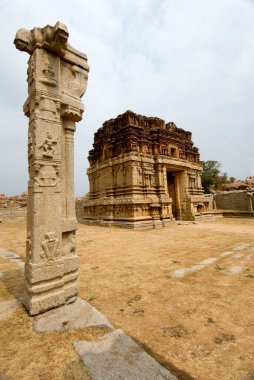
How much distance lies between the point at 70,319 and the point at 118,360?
3.18 ft

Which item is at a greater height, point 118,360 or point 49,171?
point 49,171

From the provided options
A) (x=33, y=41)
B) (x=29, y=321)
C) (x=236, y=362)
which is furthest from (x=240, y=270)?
(x=33, y=41)

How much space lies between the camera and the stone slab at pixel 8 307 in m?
2.68

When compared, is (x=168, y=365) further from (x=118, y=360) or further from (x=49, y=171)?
(x=49, y=171)

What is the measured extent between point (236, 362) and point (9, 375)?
1982 millimetres

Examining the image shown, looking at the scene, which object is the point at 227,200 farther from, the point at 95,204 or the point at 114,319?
the point at 114,319

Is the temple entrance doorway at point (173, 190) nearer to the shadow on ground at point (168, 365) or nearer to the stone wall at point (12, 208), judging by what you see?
the stone wall at point (12, 208)

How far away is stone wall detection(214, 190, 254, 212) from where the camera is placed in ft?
61.3

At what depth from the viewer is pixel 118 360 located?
6.02 feet

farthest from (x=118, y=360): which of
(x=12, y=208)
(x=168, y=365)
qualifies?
(x=12, y=208)

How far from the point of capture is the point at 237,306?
9.41ft

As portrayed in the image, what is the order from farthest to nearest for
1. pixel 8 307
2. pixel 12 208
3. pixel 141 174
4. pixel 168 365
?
pixel 12 208 → pixel 141 174 → pixel 8 307 → pixel 168 365

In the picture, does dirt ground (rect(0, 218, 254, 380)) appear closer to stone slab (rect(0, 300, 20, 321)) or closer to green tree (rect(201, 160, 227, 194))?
stone slab (rect(0, 300, 20, 321))

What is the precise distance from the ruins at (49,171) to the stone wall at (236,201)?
1918 centimetres
